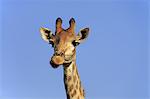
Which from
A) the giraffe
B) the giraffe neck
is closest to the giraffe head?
→ the giraffe

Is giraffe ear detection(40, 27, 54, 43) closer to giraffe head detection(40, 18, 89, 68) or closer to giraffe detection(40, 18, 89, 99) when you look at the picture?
giraffe head detection(40, 18, 89, 68)

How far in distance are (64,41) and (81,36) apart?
70cm

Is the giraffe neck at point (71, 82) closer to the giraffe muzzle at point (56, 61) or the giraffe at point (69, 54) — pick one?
the giraffe at point (69, 54)

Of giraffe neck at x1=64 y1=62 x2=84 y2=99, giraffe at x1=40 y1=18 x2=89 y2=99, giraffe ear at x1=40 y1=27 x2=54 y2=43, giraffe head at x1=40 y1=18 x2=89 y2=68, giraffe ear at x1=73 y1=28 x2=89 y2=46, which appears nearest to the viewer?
giraffe head at x1=40 y1=18 x2=89 y2=68

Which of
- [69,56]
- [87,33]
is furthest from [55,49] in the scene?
[87,33]

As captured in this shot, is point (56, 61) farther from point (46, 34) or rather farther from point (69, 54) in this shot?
point (46, 34)

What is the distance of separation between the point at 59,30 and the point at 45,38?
55 centimetres

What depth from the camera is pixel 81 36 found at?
1264cm

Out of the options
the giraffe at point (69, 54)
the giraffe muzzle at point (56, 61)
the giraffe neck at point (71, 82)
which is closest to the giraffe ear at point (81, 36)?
the giraffe at point (69, 54)

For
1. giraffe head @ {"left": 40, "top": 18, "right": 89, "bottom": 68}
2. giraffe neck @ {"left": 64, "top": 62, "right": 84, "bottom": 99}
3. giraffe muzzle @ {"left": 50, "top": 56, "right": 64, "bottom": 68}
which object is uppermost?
giraffe head @ {"left": 40, "top": 18, "right": 89, "bottom": 68}

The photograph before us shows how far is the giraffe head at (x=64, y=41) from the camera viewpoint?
11.7 m

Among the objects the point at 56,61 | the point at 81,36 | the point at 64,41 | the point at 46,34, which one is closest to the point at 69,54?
the point at 64,41

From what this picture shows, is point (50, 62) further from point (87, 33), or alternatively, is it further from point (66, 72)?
point (87, 33)

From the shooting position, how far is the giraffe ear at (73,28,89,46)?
12.4 metres
